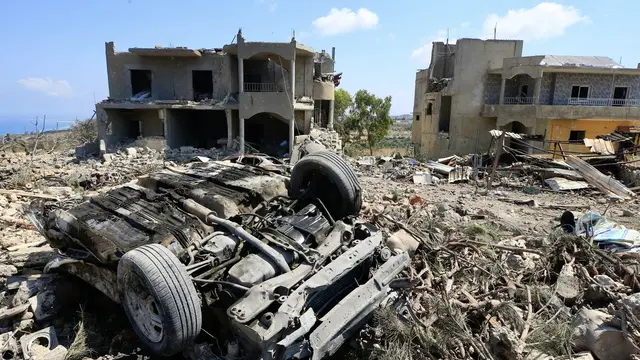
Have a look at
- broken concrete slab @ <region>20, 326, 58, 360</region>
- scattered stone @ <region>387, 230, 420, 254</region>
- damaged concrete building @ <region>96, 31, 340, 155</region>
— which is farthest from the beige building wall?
broken concrete slab @ <region>20, 326, 58, 360</region>

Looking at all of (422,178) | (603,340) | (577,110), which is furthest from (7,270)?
(577,110)

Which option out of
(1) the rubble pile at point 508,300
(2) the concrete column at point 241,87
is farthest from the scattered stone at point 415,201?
(2) the concrete column at point 241,87

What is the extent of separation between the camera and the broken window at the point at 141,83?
19578mm

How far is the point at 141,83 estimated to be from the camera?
66.9ft

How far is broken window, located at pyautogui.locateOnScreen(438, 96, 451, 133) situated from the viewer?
25.8 meters

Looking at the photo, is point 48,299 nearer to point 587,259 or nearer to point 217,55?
point 587,259

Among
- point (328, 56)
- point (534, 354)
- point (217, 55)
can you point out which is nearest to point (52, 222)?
point (534, 354)

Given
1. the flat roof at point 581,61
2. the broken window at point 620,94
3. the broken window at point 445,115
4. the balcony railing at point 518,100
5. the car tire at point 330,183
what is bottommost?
the car tire at point 330,183

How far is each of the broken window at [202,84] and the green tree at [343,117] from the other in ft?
37.8

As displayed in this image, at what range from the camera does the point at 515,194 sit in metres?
11.4

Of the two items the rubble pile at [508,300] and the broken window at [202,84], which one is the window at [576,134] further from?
the broken window at [202,84]

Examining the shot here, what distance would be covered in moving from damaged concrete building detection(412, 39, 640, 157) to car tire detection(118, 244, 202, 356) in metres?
20.6

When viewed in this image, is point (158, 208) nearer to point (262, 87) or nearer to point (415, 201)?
point (415, 201)

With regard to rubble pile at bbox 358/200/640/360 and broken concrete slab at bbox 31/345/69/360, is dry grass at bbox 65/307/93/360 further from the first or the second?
rubble pile at bbox 358/200/640/360
